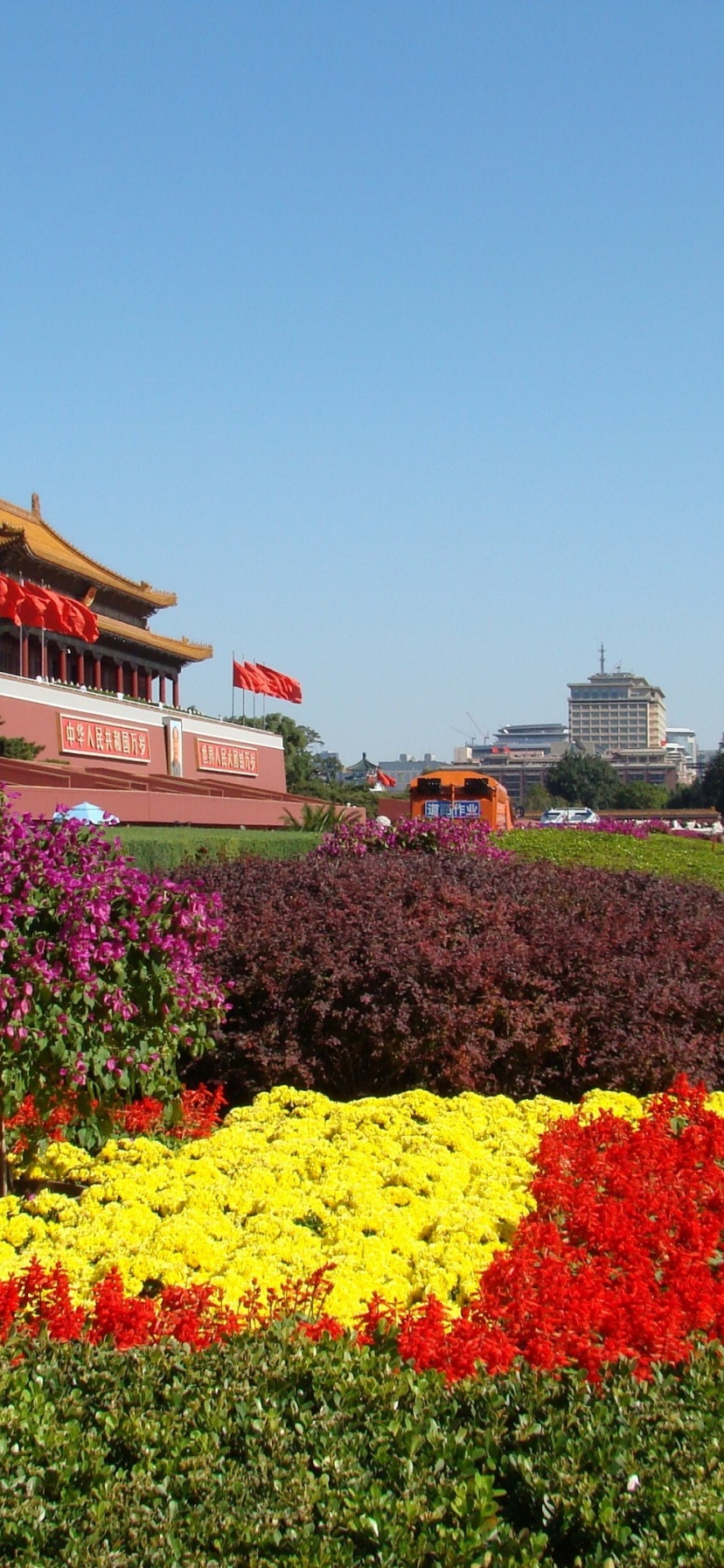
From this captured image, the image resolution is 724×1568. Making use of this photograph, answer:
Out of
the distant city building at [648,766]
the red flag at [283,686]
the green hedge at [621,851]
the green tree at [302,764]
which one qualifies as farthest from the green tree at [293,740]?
the distant city building at [648,766]

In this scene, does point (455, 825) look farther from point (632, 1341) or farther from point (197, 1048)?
point (632, 1341)

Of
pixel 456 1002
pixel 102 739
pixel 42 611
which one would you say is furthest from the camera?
pixel 42 611

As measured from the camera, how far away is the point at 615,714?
195 m

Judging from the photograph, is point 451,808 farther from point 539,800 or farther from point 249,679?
point 539,800

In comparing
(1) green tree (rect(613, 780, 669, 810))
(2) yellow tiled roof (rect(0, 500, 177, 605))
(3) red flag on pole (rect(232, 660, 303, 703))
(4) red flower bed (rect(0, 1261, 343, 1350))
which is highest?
(2) yellow tiled roof (rect(0, 500, 177, 605))

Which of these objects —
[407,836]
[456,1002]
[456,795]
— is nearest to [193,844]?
[456,795]

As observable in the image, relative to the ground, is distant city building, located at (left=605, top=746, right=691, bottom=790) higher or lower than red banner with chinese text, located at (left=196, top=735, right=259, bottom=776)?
higher

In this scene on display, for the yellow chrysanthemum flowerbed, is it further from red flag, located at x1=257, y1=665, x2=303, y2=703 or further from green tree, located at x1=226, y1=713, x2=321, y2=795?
green tree, located at x1=226, y1=713, x2=321, y2=795

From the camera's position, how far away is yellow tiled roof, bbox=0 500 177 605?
30344 millimetres

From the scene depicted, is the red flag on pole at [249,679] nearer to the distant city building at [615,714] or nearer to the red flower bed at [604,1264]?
the red flower bed at [604,1264]

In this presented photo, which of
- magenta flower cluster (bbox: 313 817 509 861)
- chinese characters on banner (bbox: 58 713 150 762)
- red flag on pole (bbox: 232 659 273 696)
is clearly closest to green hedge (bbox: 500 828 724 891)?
magenta flower cluster (bbox: 313 817 509 861)

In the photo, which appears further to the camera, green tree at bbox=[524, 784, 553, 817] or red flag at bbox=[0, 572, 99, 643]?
green tree at bbox=[524, 784, 553, 817]

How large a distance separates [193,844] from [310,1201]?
46.5 ft

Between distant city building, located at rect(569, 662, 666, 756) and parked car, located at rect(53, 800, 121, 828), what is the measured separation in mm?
176161
